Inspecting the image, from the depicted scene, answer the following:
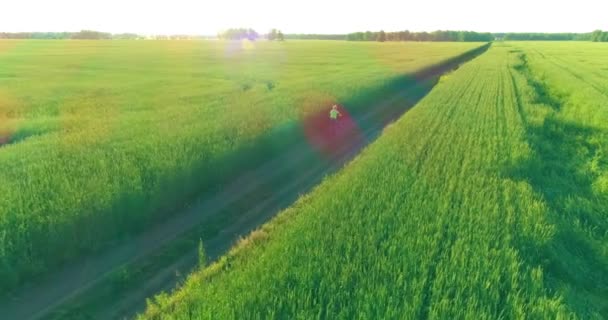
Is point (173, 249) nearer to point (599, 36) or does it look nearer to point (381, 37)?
point (381, 37)

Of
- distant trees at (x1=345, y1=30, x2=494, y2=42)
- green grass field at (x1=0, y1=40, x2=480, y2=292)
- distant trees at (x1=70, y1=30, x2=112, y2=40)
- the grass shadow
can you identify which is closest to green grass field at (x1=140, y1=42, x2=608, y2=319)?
the grass shadow

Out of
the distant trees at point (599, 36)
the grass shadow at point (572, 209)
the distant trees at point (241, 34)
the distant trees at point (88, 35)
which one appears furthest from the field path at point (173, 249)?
the distant trees at point (599, 36)

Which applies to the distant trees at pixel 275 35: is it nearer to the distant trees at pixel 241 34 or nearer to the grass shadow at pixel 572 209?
the distant trees at pixel 241 34

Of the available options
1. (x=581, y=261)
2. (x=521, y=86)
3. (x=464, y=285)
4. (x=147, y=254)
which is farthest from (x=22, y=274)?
(x=521, y=86)

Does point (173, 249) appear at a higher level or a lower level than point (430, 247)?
lower

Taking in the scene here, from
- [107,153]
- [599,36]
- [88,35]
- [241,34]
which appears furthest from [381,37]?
[107,153]
